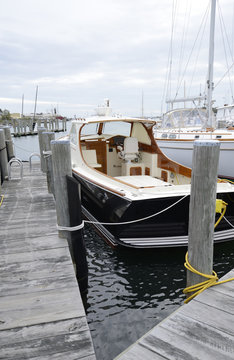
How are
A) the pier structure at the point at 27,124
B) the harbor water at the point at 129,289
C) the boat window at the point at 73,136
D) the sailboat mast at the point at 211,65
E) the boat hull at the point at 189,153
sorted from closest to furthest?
the harbor water at the point at 129,289
the boat window at the point at 73,136
the boat hull at the point at 189,153
the sailboat mast at the point at 211,65
the pier structure at the point at 27,124

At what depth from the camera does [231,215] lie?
16.3 feet

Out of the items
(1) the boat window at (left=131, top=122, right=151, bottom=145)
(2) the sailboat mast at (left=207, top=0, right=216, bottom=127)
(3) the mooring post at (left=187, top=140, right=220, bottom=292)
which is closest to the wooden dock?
(3) the mooring post at (left=187, top=140, right=220, bottom=292)

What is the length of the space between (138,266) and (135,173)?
306 cm

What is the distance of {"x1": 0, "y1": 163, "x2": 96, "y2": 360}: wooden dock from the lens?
2191mm

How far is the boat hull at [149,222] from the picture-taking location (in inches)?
177

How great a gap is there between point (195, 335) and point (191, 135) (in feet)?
37.6

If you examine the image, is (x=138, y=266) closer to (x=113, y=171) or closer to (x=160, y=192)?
(x=160, y=192)

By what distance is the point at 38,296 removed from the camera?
2830mm

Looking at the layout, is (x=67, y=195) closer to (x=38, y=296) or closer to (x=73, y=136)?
(x=38, y=296)

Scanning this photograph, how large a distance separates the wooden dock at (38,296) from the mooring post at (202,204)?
1.35m

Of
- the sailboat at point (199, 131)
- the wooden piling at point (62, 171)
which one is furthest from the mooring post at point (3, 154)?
the sailboat at point (199, 131)

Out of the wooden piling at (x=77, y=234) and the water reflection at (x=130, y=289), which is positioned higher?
the wooden piling at (x=77, y=234)

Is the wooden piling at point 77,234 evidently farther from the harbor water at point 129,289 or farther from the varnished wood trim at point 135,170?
the varnished wood trim at point 135,170

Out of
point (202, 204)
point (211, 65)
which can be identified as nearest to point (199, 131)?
point (211, 65)
